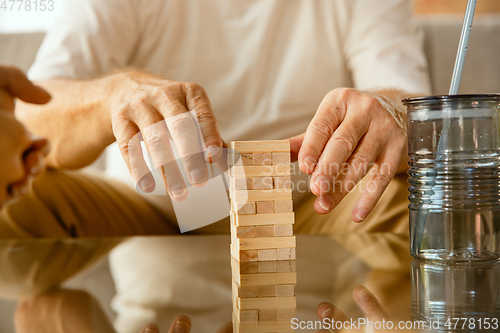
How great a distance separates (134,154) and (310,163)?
0.89ft

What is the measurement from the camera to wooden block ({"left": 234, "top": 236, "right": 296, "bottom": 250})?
24.7 inches

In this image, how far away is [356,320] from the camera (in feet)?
1.40

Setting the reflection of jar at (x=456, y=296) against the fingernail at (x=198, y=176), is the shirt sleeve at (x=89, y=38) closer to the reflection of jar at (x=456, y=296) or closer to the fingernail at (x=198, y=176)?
the fingernail at (x=198, y=176)

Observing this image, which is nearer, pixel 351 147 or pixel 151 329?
pixel 151 329

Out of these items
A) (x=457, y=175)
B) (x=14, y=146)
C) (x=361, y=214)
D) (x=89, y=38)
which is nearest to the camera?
(x=14, y=146)

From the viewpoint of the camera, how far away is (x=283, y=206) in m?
0.63

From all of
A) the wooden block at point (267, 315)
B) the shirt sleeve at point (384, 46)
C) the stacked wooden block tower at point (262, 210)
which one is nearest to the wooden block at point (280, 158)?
the stacked wooden block tower at point (262, 210)

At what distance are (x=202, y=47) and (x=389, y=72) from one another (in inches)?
25.1

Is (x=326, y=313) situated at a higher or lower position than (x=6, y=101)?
lower

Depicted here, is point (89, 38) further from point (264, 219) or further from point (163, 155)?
point (264, 219)

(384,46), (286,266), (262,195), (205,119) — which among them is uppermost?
(384,46)

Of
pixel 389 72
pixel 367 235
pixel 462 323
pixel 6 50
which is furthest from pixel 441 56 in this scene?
pixel 6 50

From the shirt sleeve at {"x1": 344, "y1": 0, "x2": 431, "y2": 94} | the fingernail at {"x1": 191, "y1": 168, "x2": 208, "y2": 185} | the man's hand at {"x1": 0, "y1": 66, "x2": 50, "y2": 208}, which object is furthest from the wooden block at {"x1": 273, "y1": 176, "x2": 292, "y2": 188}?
the shirt sleeve at {"x1": 344, "y1": 0, "x2": 431, "y2": 94}

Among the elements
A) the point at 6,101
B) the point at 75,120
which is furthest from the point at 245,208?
the point at 75,120
